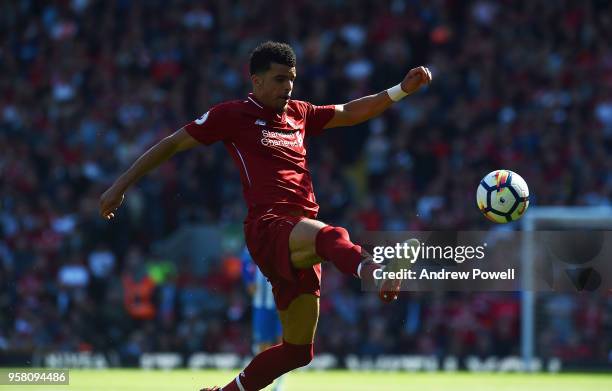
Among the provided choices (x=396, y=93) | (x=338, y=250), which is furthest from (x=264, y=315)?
(x=338, y=250)

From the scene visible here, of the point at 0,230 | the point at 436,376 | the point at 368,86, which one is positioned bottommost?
the point at 436,376

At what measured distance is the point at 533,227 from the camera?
17.1 metres

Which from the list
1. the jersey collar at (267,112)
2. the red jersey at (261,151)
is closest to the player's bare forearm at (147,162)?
the red jersey at (261,151)

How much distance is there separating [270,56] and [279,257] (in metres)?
1.28

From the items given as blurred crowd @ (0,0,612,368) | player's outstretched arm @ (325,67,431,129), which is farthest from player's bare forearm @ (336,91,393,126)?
blurred crowd @ (0,0,612,368)

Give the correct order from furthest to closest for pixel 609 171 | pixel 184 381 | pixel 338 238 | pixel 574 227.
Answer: pixel 609 171
pixel 574 227
pixel 184 381
pixel 338 238

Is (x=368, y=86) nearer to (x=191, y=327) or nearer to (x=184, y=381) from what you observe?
(x=191, y=327)

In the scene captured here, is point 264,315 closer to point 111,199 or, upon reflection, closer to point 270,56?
point 111,199

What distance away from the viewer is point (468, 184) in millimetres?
18500

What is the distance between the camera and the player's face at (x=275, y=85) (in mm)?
7902

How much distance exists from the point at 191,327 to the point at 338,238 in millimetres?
11027

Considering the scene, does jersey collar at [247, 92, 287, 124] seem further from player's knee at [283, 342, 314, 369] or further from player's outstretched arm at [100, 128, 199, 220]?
player's knee at [283, 342, 314, 369]

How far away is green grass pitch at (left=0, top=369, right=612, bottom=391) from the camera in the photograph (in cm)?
1291

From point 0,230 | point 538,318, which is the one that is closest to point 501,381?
point 538,318
